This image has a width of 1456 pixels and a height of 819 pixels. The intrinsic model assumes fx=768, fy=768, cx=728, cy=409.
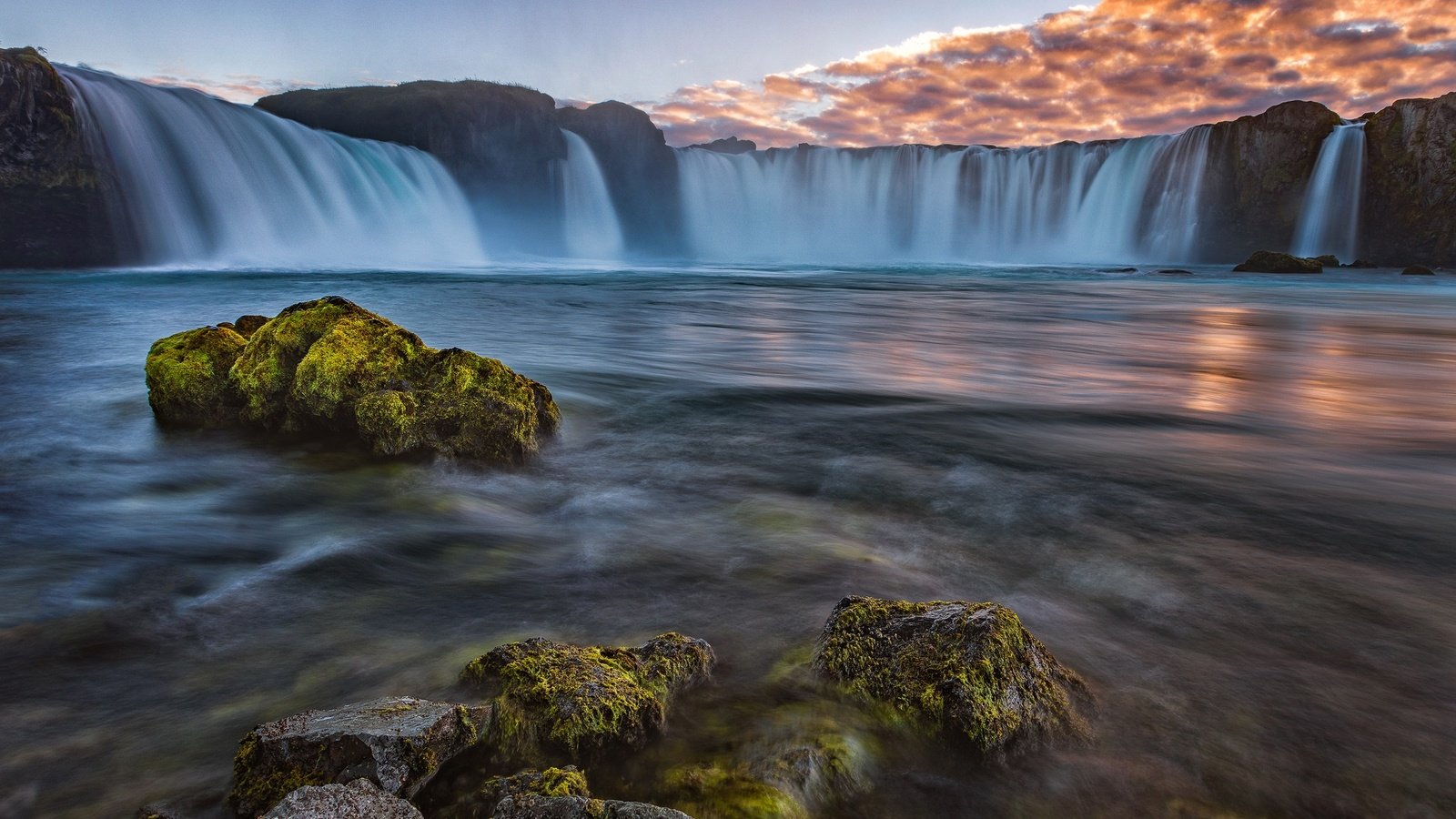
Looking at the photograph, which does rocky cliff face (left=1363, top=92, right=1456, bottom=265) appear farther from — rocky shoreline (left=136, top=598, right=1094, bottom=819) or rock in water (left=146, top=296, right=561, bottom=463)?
rocky shoreline (left=136, top=598, right=1094, bottom=819)

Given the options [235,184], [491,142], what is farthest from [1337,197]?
[235,184]

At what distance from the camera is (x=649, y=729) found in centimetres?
204

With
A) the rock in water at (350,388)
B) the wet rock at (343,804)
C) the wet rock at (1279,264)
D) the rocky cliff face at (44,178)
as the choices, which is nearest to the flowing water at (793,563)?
the rock in water at (350,388)

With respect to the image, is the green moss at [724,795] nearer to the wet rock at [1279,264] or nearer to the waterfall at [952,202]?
the wet rock at [1279,264]

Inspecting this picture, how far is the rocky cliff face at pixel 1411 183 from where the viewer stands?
3922 cm

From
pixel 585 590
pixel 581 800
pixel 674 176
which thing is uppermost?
pixel 674 176

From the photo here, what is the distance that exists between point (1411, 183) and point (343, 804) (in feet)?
179

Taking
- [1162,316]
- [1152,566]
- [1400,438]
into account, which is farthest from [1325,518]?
[1162,316]

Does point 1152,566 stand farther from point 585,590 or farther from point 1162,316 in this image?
point 1162,316

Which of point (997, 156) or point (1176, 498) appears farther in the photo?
point (997, 156)

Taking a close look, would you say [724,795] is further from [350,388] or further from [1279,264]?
[1279,264]

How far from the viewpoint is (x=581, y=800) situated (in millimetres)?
1529

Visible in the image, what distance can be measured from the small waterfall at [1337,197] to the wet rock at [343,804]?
55109 millimetres

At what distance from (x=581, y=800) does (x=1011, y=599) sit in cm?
207
